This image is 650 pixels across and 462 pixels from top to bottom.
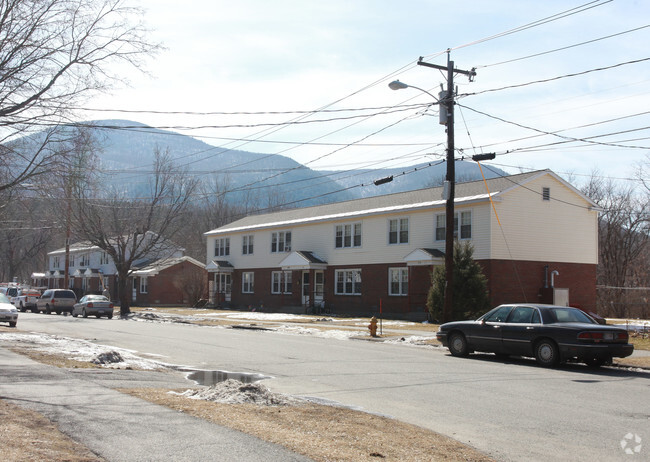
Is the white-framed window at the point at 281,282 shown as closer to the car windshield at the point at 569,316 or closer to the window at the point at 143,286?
the window at the point at 143,286

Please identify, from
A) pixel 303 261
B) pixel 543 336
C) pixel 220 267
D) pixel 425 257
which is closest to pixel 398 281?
pixel 425 257

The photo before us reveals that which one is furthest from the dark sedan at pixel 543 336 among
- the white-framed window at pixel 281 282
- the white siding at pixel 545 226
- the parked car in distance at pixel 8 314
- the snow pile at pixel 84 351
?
the white-framed window at pixel 281 282

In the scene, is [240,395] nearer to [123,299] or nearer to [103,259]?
[123,299]

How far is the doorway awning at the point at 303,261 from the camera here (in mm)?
44281

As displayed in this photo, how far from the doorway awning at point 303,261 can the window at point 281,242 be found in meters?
2.71

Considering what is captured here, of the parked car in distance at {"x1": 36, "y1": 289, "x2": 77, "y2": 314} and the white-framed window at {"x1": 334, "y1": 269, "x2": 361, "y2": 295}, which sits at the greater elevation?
the white-framed window at {"x1": 334, "y1": 269, "x2": 361, "y2": 295}

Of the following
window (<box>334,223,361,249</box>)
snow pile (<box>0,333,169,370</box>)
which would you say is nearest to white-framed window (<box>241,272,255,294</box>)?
window (<box>334,223,361,249</box>)

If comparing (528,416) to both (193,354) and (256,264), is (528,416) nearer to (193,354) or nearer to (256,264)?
(193,354)

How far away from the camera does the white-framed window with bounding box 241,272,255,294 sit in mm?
53250

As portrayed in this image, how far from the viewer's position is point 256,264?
5272 cm

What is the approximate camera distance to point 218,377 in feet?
45.9

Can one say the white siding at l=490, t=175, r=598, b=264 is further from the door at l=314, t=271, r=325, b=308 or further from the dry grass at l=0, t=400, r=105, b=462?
the dry grass at l=0, t=400, r=105, b=462

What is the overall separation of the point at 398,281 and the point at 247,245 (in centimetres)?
1902

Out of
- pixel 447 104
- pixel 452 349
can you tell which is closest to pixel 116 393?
pixel 452 349
